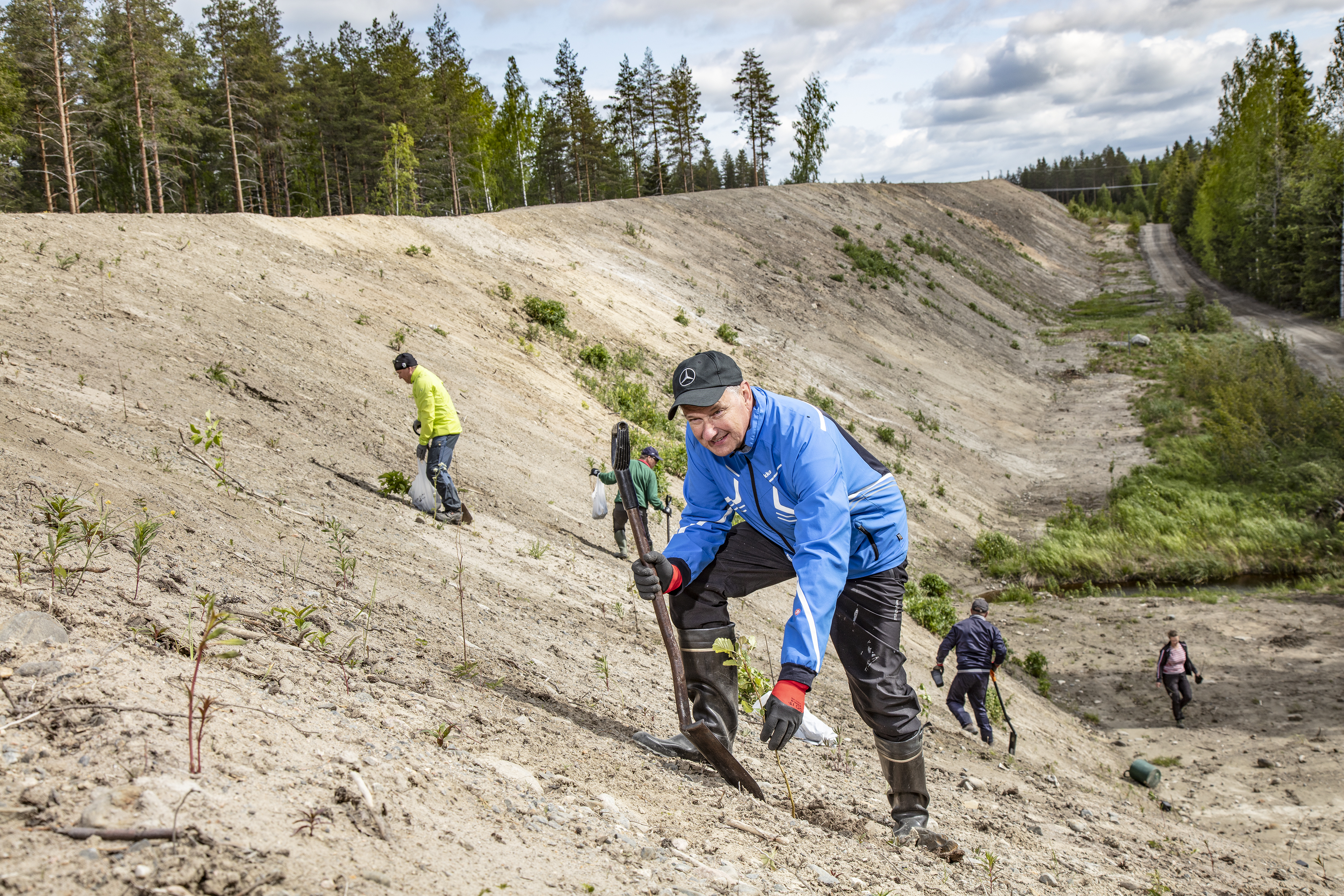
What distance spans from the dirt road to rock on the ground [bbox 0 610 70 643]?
3347 centimetres

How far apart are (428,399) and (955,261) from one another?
4086 cm

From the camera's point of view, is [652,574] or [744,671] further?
[744,671]

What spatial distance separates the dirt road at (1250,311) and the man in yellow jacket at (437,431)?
29562 millimetres

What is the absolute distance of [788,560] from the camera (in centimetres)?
462

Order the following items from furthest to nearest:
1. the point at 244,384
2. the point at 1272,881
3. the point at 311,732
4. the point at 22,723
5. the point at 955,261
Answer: the point at 955,261, the point at 244,384, the point at 1272,881, the point at 311,732, the point at 22,723

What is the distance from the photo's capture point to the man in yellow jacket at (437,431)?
29.5 ft

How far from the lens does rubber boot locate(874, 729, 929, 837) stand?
434 centimetres

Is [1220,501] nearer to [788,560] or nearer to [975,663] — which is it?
[975,663]

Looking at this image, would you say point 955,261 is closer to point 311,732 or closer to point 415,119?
point 415,119

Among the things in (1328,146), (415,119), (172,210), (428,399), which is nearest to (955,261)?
(1328,146)

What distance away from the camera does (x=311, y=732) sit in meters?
3.36

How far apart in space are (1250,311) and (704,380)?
53.5 meters

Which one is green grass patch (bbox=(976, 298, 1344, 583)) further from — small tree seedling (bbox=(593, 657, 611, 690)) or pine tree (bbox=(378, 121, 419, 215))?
pine tree (bbox=(378, 121, 419, 215))

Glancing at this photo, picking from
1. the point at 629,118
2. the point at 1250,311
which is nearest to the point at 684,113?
the point at 629,118
